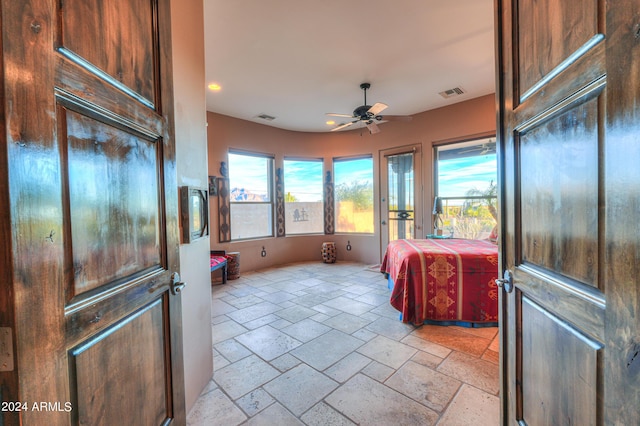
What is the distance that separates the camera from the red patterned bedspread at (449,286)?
9.26 ft

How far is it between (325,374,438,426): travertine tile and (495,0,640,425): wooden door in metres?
0.54

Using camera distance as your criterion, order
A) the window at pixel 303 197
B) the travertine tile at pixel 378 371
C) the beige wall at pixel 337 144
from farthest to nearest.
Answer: the window at pixel 303 197 → the beige wall at pixel 337 144 → the travertine tile at pixel 378 371

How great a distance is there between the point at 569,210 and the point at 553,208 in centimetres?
9

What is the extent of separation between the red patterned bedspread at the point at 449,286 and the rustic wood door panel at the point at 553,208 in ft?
5.16

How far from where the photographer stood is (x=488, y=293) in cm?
282

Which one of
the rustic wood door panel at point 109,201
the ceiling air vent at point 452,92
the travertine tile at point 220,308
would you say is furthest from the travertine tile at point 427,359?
the ceiling air vent at point 452,92

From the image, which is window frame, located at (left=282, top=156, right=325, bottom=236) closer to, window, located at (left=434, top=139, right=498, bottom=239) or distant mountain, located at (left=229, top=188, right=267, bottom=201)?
distant mountain, located at (left=229, top=188, right=267, bottom=201)

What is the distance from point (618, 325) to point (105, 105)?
1.60m

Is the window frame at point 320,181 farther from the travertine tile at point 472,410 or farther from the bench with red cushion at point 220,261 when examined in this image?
the travertine tile at point 472,410

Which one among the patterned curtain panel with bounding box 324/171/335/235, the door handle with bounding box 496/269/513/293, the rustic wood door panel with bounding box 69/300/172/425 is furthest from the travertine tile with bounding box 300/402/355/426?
the patterned curtain panel with bounding box 324/171/335/235

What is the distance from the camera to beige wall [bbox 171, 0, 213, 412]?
1.62m

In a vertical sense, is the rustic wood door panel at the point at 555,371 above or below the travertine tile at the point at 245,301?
above

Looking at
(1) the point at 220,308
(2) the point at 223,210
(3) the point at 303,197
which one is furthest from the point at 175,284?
(3) the point at 303,197

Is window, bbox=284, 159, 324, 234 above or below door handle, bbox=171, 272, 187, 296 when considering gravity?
above
